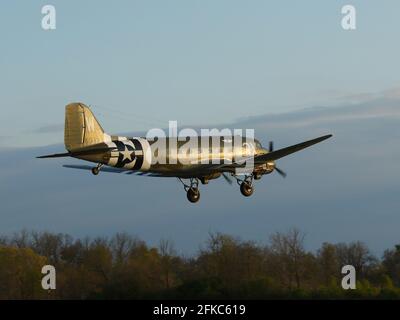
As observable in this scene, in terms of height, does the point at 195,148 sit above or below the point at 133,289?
above

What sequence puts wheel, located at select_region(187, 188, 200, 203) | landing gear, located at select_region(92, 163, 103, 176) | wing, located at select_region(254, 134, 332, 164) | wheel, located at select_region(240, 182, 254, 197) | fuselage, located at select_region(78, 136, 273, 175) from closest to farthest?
landing gear, located at select_region(92, 163, 103, 176)
fuselage, located at select_region(78, 136, 273, 175)
wing, located at select_region(254, 134, 332, 164)
wheel, located at select_region(187, 188, 200, 203)
wheel, located at select_region(240, 182, 254, 197)

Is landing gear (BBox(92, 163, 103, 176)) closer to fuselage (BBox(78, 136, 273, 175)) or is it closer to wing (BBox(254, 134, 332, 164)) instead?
fuselage (BBox(78, 136, 273, 175))

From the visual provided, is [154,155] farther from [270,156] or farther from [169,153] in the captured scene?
[270,156]

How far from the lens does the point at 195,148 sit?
68125 mm

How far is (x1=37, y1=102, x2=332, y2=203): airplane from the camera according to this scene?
64.6 meters

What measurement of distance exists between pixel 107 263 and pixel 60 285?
3.83 meters

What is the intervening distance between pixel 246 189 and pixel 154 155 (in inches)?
333

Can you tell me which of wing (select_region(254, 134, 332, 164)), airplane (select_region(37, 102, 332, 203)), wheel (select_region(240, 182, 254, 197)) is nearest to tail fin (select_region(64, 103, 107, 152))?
airplane (select_region(37, 102, 332, 203))

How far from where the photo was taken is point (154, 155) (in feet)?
217

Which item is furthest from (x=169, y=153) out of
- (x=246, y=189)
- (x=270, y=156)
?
(x=246, y=189)

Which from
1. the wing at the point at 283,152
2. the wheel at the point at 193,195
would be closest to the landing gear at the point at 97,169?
the wheel at the point at 193,195

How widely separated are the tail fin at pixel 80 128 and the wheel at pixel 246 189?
10898 millimetres
